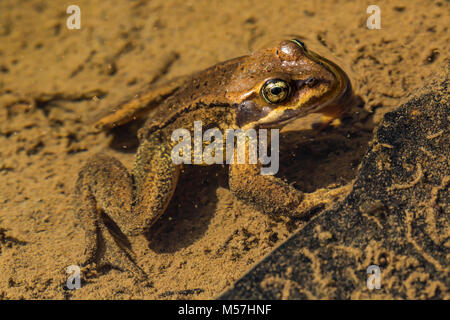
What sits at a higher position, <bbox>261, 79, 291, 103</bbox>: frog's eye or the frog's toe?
<bbox>261, 79, 291, 103</bbox>: frog's eye

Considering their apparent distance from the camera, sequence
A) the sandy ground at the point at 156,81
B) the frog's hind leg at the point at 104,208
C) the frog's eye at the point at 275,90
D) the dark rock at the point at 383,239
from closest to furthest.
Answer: the dark rock at the point at 383,239 < the frog's eye at the point at 275,90 < the sandy ground at the point at 156,81 < the frog's hind leg at the point at 104,208

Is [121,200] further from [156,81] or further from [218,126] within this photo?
[156,81]

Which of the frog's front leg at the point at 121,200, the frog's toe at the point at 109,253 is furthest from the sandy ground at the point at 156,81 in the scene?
the frog's front leg at the point at 121,200

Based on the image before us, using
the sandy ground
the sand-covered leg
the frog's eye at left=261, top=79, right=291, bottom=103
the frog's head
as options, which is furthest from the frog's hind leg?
the frog's eye at left=261, top=79, right=291, bottom=103

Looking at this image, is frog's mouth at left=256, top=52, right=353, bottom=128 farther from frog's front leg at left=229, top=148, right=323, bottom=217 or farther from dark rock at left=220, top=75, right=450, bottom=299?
dark rock at left=220, top=75, right=450, bottom=299

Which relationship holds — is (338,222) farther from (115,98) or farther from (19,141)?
(19,141)

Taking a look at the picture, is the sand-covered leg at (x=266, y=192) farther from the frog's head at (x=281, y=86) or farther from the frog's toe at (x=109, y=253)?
the frog's toe at (x=109, y=253)
